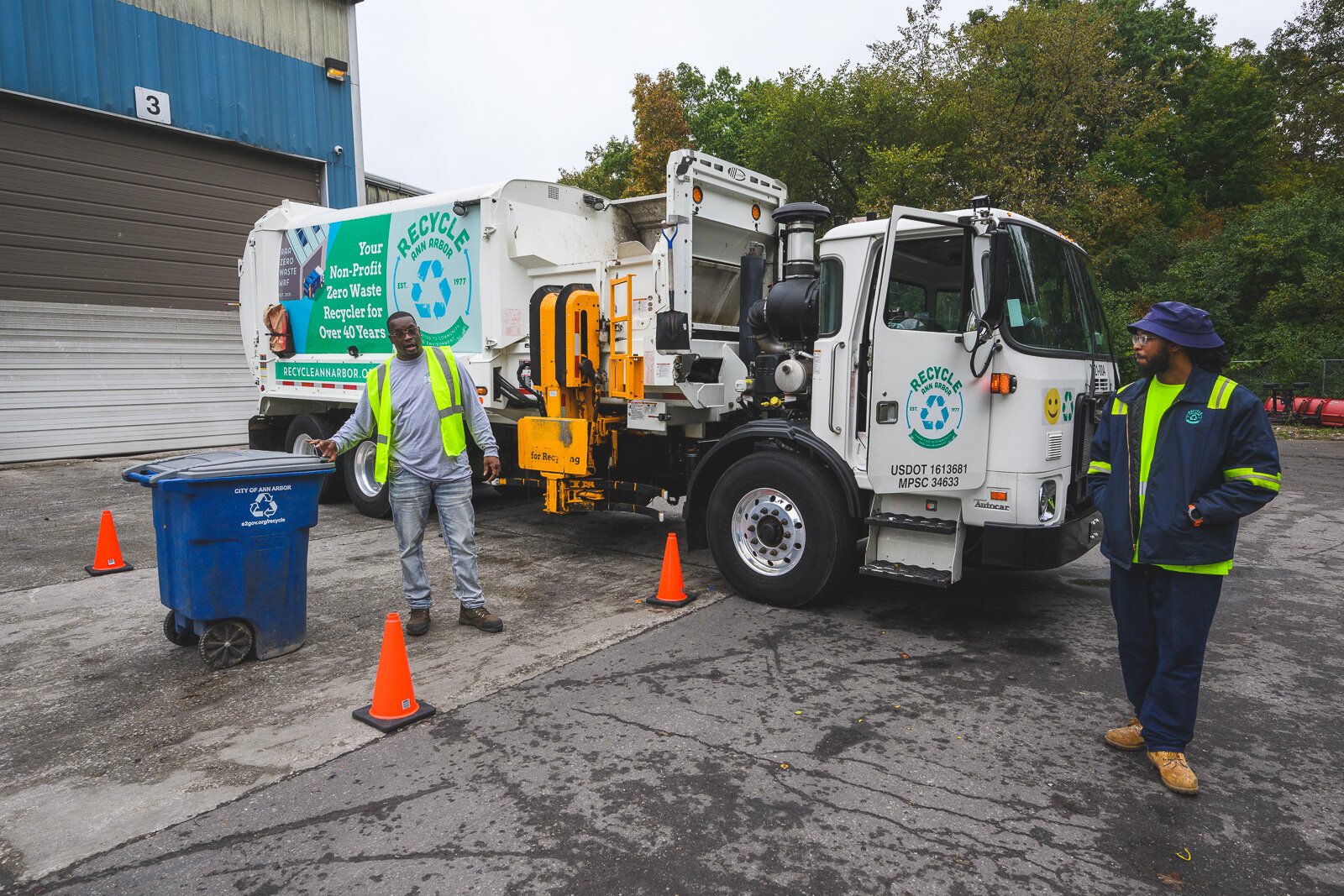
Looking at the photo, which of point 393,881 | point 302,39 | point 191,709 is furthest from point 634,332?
point 302,39

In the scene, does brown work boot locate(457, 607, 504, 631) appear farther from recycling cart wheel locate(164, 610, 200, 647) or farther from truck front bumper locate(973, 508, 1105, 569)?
truck front bumper locate(973, 508, 1105, 569)

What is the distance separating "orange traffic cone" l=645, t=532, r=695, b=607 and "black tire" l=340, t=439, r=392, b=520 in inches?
150

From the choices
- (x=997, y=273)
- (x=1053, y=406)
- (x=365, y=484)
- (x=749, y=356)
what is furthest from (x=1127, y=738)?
(x=365, y=484)

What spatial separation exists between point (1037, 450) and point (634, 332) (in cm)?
302

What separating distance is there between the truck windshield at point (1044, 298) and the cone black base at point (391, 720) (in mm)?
3630

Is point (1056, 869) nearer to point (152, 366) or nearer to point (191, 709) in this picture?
point (191, 709)

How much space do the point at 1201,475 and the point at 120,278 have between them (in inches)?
590

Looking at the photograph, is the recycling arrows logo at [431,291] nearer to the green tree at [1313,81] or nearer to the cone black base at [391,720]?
the cone black base at [391,720]

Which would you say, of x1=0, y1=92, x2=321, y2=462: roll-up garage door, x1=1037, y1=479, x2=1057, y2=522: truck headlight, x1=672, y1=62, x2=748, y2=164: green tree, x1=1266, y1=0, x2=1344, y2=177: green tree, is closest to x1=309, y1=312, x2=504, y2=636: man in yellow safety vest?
x1=1037, y1=479, x2=1057, y2=522: truck headlight

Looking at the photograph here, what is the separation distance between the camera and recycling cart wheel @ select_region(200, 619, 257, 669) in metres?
4.40

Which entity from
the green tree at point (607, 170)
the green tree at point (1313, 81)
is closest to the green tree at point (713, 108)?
the green tree at point (607, 170)

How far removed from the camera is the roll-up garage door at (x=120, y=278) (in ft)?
40.4

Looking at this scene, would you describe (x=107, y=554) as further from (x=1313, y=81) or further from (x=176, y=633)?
(x=1313, y=81)

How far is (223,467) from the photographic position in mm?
4316
